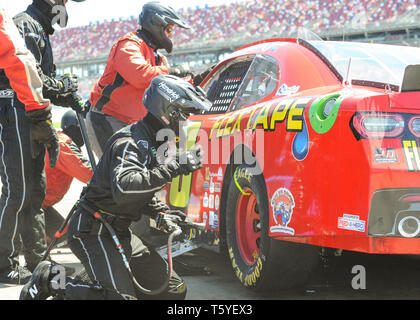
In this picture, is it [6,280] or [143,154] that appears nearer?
[143,154]

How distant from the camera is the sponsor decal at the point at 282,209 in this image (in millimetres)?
3250

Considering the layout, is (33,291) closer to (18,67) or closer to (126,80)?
(18,67)

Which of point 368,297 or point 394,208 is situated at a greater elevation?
point 394,208

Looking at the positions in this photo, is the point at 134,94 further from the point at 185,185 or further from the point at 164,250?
the point at 164,250

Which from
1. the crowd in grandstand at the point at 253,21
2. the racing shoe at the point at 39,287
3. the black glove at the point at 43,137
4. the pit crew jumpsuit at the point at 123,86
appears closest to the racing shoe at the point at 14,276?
the black glove at the point at 43,137

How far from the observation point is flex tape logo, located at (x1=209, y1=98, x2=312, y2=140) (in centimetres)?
327

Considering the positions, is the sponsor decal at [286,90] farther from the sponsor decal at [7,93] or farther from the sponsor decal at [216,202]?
the sponsor decal at [7,93]

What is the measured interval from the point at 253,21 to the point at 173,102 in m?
33.9

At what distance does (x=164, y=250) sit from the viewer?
449 cm

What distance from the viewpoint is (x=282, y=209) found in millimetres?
3316
